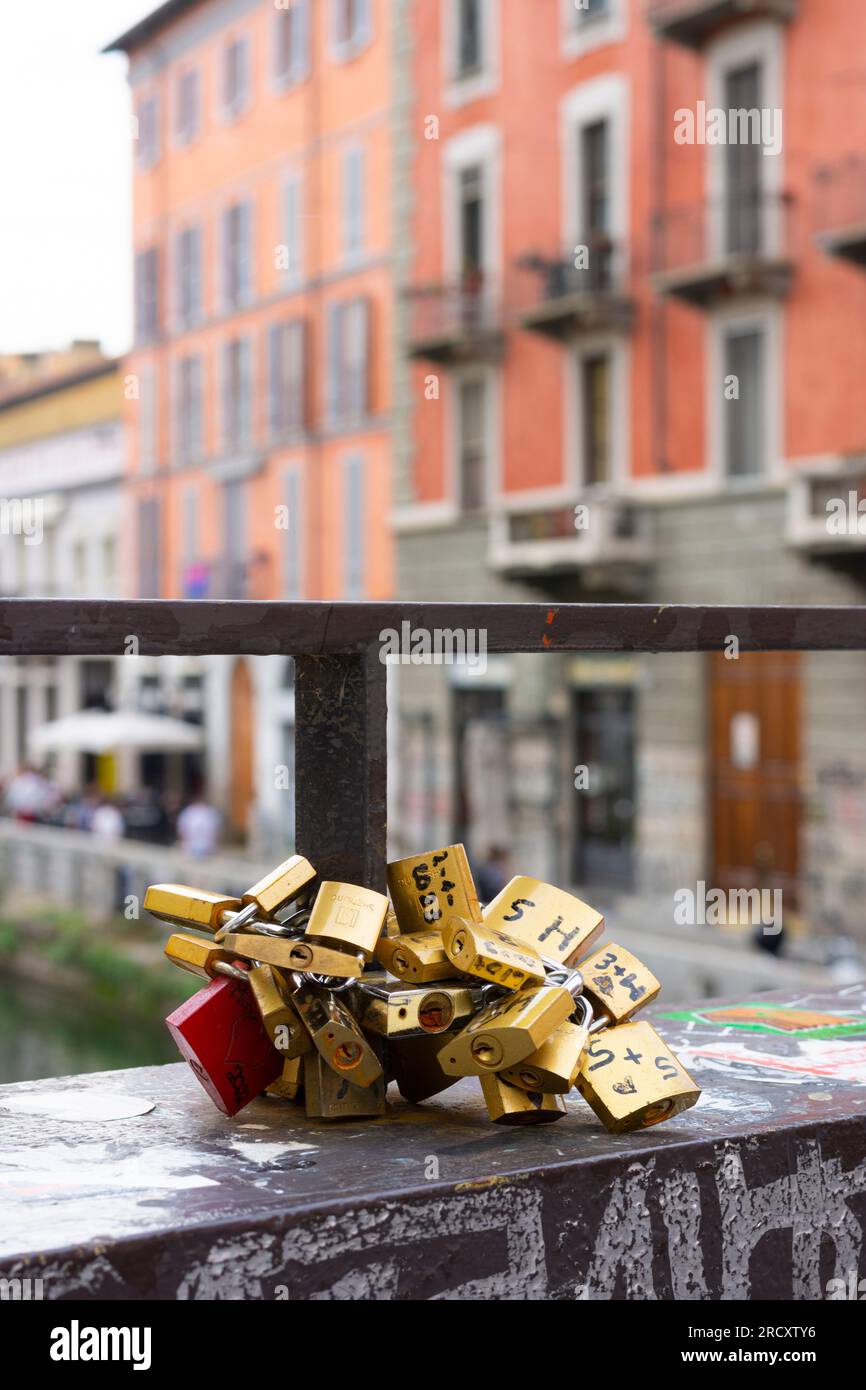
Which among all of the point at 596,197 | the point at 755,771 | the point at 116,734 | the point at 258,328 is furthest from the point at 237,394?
the point at 755,771

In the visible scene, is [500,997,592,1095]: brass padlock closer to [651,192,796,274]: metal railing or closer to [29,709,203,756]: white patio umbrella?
[651,192,796,274]: metal railing

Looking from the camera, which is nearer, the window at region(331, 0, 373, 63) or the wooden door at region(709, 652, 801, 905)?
the wooden door at region(709, 652, 801, 905)

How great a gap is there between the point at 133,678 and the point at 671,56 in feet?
55.1

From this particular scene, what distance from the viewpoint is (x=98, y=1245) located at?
1567mm

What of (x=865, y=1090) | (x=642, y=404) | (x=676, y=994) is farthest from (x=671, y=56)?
(x=865, y=1090)

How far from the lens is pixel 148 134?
104ft

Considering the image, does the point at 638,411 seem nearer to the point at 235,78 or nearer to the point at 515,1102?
the point at 235,78

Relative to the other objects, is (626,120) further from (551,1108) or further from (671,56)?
(551,1108)

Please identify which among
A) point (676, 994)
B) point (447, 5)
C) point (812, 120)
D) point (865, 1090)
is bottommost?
point (676, 994)

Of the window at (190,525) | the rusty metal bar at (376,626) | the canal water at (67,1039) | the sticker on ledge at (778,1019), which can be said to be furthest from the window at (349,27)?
the rusty metal bar at (376,626)

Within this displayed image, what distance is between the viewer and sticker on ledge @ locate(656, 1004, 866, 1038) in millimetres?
2555

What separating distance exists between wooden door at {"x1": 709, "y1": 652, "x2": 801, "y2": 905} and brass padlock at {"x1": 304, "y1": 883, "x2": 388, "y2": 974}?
1598 cm

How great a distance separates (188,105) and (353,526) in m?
9.18

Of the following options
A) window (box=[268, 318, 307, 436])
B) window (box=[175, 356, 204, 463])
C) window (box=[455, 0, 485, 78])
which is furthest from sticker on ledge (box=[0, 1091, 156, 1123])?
window (box=[175, 356, 204, 463])
